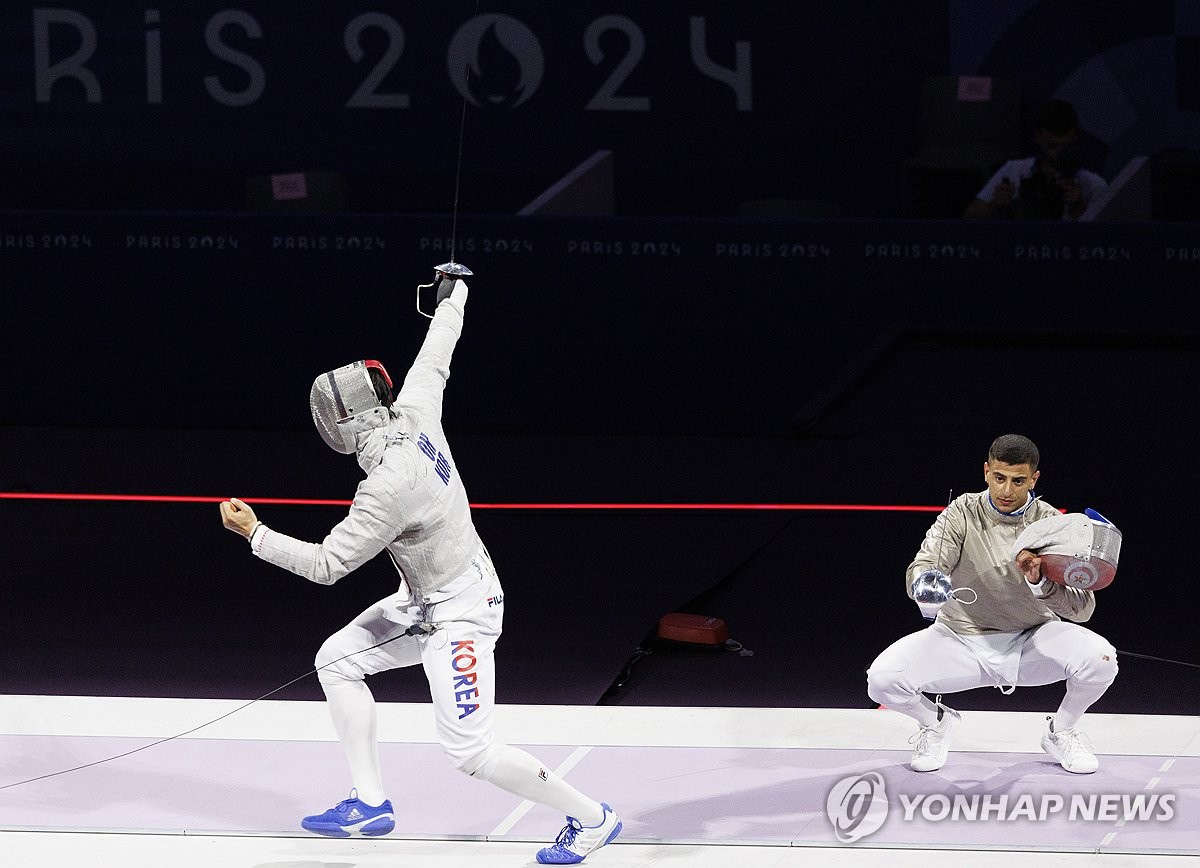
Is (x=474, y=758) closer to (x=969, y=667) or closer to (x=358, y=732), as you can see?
(x=358, y=732)

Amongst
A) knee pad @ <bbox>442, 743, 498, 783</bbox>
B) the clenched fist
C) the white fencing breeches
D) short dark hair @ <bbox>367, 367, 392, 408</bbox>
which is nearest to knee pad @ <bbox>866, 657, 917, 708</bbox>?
the white fencing breeches

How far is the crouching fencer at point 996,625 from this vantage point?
4477mm

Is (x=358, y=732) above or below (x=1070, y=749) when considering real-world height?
above

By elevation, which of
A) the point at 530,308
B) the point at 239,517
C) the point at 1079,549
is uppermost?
the point at 530,308

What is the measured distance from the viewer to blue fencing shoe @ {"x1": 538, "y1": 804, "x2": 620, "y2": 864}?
4.01 m

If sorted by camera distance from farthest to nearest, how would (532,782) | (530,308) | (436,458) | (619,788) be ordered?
(530,308) → (619,788) → (436,458) → (532,782)

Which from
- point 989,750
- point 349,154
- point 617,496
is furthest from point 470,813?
point 349,154

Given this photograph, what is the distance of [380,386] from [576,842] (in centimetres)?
123

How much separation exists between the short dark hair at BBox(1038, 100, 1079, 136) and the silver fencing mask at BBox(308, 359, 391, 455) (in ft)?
17.2

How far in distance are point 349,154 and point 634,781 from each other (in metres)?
6.86

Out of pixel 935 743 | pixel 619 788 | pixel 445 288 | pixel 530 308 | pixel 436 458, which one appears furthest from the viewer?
pixel 530 308

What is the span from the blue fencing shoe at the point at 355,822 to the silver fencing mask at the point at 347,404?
91 cm

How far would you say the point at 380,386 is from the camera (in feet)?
13.7

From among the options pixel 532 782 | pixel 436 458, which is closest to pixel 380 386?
pixel 436 458
